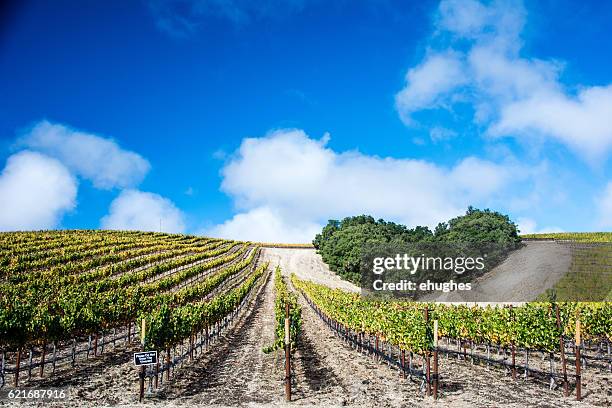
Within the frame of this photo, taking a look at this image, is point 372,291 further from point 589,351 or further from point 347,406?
point 347,406

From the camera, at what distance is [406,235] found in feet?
313

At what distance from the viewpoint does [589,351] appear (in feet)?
93.0

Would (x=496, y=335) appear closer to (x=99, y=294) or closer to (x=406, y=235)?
(x=99, y=294)

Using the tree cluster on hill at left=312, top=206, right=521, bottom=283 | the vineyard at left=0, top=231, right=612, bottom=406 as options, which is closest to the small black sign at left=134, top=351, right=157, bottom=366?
the vineyard at left=0, top=231, right=612, bottom=406

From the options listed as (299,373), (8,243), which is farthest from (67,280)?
(299,373)

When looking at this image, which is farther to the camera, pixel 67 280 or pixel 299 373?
pixel 67 280

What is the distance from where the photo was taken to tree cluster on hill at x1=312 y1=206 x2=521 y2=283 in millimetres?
86175

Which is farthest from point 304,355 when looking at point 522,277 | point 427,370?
point 522,277

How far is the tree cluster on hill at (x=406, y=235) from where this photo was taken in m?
86.2

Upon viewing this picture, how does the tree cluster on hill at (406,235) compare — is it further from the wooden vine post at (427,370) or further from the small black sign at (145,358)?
the small black sign at (145,358)

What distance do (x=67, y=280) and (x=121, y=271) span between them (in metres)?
10.8

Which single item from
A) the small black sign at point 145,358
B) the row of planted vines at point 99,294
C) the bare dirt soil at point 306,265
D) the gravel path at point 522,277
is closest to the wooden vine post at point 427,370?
the small black sign at point 145,358

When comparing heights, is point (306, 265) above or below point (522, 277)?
above

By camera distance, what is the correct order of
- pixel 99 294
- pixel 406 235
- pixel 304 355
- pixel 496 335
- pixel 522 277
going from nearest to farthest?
1. pixel 496 335
2. pixel 304 355
3. pixel 99 294
4. pixel 522 277
5. pixel 406 235
